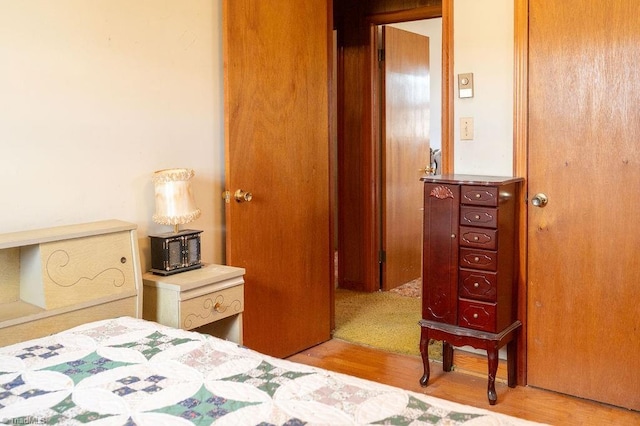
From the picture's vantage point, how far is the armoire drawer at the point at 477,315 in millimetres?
2896

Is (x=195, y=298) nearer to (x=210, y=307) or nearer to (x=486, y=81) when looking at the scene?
(x=210, y=307)

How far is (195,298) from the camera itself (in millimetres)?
2629

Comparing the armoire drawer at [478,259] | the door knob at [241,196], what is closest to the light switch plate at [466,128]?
the armoire drawer at [478,259]

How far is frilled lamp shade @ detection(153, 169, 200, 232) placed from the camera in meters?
2.68

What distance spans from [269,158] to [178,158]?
1.62 feet

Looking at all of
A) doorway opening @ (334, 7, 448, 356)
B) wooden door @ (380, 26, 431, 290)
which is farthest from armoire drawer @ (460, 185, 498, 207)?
wooden door @ (380, 26, 431, 290)

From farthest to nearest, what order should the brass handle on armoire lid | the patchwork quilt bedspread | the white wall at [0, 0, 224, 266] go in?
the brass handle on armoire lid → the white wall at [0, 0, 224, 266] → the patchwork quilt bedspread

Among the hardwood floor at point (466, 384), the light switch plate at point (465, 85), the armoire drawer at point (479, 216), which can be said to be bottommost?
the hardwood floor at point (466, 384)

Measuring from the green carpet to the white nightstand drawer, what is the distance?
1.17 metres

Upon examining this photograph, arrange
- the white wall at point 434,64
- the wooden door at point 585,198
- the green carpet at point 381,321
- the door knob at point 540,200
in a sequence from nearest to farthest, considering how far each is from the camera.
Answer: the wooden door at point 585,198 → the door knob at point 540,200 → the green carpet at point 381,321 → the white wall at point 434,64

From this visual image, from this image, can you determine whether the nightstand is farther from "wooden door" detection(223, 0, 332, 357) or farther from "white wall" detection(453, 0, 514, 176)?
"white wall" detection(453, 0, 514, 176)

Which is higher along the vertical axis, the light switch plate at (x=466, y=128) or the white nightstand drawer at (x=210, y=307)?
the light switch plate at (x=466, y=128)

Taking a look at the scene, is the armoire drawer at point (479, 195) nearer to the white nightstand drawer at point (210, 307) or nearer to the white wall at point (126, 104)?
the white wall at point (126, 104)

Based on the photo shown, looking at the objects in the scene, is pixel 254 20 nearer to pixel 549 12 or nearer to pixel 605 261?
pixel 549 12
